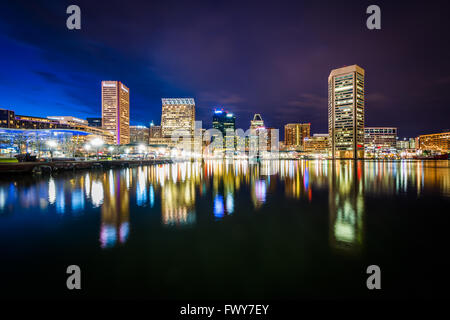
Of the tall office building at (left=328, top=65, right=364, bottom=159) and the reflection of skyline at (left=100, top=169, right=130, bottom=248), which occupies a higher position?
the tall office building at (left=328, top=65, right=364, bottom=159)

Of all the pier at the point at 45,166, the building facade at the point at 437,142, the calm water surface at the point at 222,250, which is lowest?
the calm water surface at the point at 222,250

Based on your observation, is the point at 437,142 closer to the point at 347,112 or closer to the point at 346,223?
the point at 347,112

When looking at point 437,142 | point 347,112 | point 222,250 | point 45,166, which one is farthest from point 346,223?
point 437,142

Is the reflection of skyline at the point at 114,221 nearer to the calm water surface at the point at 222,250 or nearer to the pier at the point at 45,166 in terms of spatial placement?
the calm water surface at the point at 222,250

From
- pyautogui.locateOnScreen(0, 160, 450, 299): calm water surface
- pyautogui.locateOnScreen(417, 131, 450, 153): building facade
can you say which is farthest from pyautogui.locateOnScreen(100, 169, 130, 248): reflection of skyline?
pyautogui.locateOnScreen(417, 131, 450, 153): building facade


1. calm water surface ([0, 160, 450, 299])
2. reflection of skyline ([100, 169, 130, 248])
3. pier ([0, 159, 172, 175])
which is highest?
pier ([0, 159, 172, 175])

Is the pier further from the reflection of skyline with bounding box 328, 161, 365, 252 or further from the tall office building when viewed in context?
the tall office building

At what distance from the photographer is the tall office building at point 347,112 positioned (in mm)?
155500

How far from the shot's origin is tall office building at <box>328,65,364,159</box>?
510 feet

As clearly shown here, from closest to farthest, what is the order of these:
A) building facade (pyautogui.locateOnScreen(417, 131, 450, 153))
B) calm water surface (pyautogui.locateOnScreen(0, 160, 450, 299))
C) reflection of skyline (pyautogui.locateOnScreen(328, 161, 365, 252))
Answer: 1. calm water surface (pyautogui.locateOnScreen(0, 160, 450, 299))
2. reflection of skyline (pyautogui.locateOnScreen(328, 161, 365, 252))
3. building facade (pyautogui.locateOnScreen(417, 131, 450, 153))

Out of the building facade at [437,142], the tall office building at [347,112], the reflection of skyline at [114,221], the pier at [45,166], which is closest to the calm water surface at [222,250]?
the reflection of skyline at [114,221]
